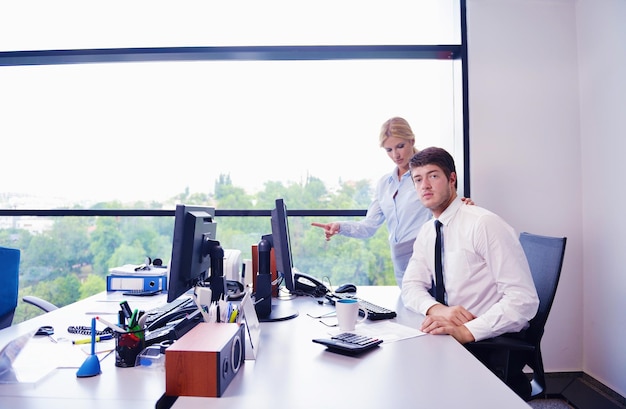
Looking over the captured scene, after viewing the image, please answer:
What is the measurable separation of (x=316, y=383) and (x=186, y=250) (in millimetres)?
628

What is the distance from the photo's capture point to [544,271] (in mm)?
1659

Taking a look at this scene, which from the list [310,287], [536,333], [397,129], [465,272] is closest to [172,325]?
[310,287]

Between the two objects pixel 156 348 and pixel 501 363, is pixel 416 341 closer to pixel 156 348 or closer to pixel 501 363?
pixel 501 363

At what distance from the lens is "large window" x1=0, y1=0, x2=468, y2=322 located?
9.73 feet

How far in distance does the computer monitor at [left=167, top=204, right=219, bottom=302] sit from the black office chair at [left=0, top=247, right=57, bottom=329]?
1002mm

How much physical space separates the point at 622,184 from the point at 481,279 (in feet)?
4.88

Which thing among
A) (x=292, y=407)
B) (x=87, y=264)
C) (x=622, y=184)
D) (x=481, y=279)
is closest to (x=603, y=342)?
(x=622, y=184)

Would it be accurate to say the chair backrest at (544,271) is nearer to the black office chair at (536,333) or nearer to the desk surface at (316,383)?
the black office chair at (536,333)

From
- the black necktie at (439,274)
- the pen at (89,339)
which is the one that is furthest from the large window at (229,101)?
the pen at (89,339)

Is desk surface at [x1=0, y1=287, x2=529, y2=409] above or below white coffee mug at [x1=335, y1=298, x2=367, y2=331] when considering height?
below

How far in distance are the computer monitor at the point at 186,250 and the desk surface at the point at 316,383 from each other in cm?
29

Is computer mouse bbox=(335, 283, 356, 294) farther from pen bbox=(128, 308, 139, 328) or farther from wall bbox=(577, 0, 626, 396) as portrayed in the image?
wall bbox=(577, 0, 626, 396)

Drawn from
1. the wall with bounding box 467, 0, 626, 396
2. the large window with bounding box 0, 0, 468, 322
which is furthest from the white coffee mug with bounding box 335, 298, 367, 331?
the wall with bounding box 467, 0, 626, 396

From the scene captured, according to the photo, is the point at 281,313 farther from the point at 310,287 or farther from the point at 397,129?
the point at 397,129
